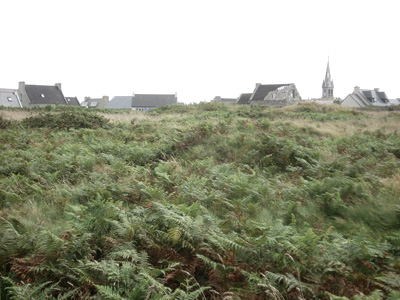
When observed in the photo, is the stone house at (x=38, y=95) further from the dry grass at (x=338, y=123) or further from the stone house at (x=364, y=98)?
the stone house at (x=364, y=98)

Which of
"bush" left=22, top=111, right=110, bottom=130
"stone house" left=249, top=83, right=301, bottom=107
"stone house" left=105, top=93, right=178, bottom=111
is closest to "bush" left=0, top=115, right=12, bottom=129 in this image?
"bush" left=22, top=111, right=110, bottom=130

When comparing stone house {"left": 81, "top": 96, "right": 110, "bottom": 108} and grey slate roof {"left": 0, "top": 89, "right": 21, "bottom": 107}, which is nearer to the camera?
grey slate roof {"left": 0, "top": 89, "right": 21, "bottom": 107}

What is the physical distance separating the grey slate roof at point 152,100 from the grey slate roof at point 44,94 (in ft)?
59.1

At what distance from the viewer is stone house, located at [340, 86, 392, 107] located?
189 ft

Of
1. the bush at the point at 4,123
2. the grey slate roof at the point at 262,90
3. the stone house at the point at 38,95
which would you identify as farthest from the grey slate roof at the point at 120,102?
the bush at the point at 4,123

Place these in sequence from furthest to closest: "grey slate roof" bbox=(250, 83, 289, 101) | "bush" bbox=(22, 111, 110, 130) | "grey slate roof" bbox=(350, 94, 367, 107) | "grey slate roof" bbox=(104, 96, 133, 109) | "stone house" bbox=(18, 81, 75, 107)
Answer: "grey slate roof" bbox=(104, 96, 133, 109) → "grey slate roof" bbox=(350, 94, 367, 107) → "stone house" bbox=(18, 81, 75, 107) → "grey slate roof" bbox=(250, 83, 289, 101) → "bush" bbox=(22, 111, 110, 130)

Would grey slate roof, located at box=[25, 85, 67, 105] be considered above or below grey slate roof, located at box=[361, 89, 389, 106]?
above

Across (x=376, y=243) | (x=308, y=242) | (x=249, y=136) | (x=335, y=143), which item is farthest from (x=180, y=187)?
(x=335, y=143)

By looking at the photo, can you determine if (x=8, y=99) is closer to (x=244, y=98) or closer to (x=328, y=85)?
(x=244, y=98)

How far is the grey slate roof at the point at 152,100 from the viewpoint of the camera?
71.7 meters

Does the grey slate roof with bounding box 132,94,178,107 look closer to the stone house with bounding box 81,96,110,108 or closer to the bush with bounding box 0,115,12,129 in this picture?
the stone house with bounding box 81,96,110,108

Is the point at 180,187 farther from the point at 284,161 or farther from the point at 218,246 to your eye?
the point at 284,161

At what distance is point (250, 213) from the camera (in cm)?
523

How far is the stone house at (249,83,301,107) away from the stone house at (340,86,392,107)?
52.1ft
